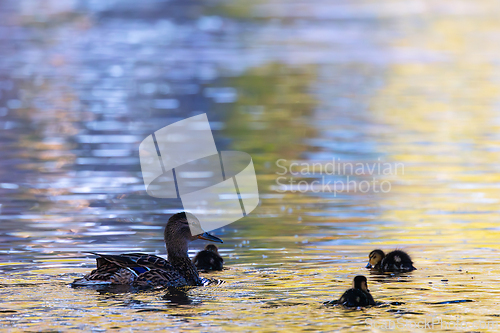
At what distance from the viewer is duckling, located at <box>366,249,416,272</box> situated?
9156 millimetres

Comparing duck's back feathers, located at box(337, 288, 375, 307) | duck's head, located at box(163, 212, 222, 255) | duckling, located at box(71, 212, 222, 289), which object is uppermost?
duck's head, located at box(163, 212, 222, 255)

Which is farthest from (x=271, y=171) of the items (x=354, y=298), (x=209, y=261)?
(x=354, y=298)

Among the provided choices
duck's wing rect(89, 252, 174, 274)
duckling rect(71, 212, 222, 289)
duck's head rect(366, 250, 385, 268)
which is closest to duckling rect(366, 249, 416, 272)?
duck's head rect(366, 250, 385, 268)

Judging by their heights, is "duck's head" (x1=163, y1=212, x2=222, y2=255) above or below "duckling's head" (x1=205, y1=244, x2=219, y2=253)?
above

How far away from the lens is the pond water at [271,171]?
777 cm

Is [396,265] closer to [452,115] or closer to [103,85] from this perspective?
[452,115]

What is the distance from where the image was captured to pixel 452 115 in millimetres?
21938

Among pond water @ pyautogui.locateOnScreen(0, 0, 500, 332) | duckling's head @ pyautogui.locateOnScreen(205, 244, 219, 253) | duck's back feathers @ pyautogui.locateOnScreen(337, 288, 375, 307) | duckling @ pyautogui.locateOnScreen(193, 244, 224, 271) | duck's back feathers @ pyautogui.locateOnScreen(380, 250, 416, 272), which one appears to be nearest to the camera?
duck's back feathers @ pyautogui.locateOnScreen(337, 288, 375, 307)

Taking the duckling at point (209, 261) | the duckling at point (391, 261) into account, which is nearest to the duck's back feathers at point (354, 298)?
the duckling at point (391, 261)

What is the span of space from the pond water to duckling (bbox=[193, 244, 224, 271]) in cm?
11

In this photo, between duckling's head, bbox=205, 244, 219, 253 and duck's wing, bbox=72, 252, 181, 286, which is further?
duckling's head, bbox=205, 244, 219, 253

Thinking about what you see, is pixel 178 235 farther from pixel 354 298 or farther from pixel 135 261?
pixel 354 298

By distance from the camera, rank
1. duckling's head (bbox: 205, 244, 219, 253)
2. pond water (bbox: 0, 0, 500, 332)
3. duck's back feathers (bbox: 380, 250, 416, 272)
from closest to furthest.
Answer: pond water (bbox: 0, 0, 500, 332), duck's back feathers (bbox: 380, 250, 416, 272), duckling's head (bbox: 205, 244, 219, 253)

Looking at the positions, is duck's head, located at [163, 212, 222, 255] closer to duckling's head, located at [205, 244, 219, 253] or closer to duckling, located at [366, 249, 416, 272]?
duckling's head, located at [205, 244, 219, 253]
